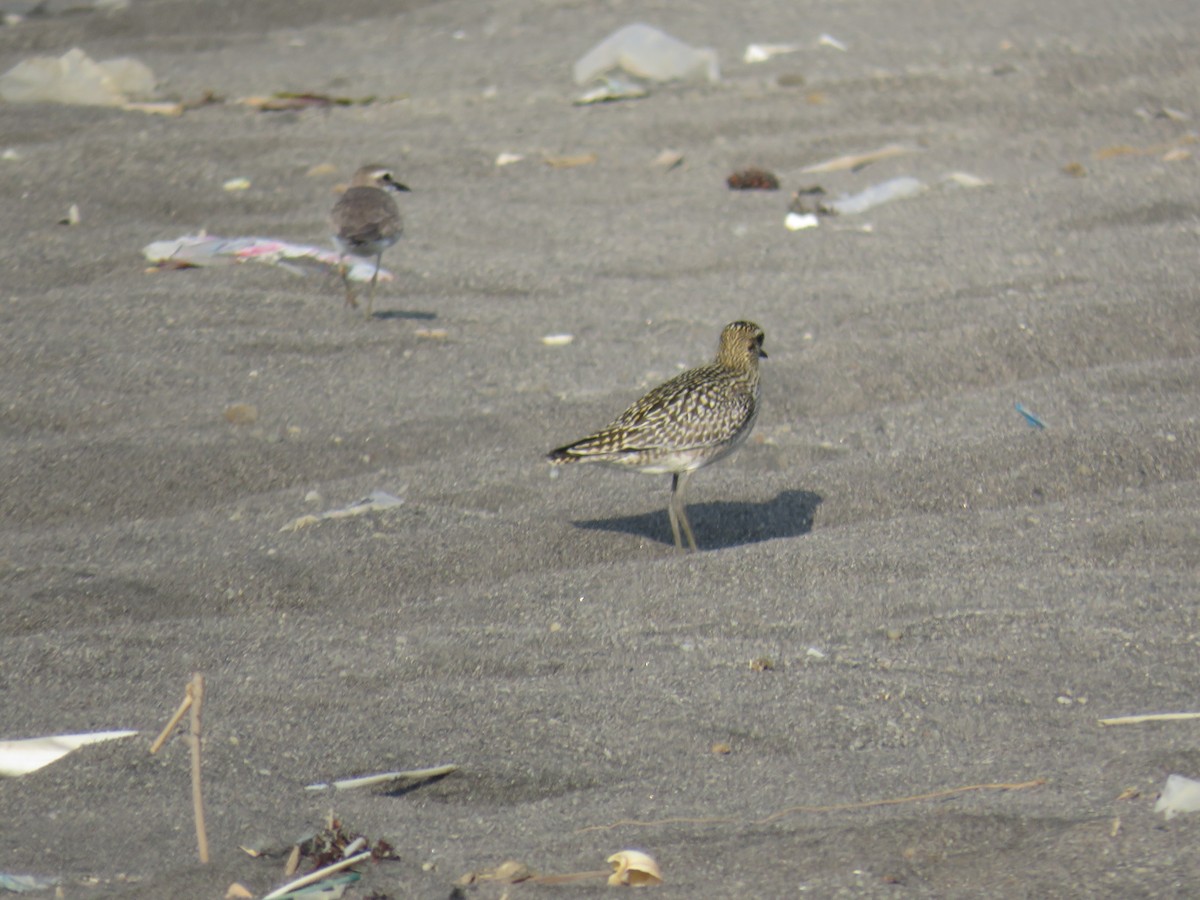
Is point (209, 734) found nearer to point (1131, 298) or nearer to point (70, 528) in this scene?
point (70, 528)

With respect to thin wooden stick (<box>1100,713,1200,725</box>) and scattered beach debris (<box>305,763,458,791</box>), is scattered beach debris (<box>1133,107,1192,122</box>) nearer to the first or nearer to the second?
thin wooden stick (<box>1100,713,1200,725</box>)

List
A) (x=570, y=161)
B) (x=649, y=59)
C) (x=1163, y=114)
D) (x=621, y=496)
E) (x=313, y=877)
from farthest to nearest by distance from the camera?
(x=649, y=59) < (x=1163, y=114) < (x=570, y=161) < (x=621, y=496) < (x=313, y=877)

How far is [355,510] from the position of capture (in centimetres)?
→ 647

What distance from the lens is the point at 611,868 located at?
3574mm

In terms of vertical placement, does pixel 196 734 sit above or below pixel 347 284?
above

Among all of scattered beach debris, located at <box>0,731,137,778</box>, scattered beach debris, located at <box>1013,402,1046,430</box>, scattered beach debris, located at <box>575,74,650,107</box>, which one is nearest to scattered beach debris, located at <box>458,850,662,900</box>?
scattered beach debris, located at <box>0,731,137,778</box>

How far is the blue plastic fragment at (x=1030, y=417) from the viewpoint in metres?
7.19

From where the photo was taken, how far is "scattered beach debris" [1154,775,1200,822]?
3.67 metres

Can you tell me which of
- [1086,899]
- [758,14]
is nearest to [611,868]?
[1086,899]

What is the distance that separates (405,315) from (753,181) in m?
3.16

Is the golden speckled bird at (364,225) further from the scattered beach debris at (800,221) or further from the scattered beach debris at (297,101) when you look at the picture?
the scattered beach debris at (297,101)

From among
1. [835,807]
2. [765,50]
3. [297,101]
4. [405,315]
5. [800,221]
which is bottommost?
[405,315]

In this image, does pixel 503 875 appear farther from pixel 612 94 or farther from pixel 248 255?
pixel 612 94

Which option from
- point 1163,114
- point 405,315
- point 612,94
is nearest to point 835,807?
point 405,315
